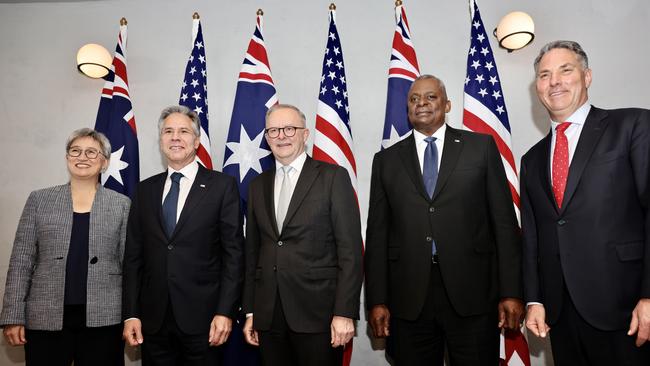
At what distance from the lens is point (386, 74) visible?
3.65m

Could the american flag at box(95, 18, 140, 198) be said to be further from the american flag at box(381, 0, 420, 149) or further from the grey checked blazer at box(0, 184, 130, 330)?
the american flag at box(381, 0, 420, 149)

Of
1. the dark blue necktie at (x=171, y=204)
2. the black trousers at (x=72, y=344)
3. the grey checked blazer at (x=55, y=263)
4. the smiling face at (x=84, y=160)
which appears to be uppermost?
the smiling face at (x=84, y=160)

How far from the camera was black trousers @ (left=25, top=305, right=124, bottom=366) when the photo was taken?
2145 millimetres

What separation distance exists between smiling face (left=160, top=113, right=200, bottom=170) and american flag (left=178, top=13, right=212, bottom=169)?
0.91 metres

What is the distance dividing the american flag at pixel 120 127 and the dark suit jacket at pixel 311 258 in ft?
5.46

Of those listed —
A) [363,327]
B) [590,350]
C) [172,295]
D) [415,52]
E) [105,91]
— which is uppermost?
[415,52]

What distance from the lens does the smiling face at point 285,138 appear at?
2203mm

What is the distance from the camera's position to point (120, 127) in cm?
336

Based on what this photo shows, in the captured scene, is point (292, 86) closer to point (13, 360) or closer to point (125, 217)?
point (125, 217)

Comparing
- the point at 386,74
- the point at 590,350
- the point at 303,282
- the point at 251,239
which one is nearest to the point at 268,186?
the point at 251,239

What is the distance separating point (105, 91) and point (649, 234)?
3846 millimetres

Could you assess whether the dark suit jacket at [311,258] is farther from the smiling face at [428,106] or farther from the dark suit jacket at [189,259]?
the smiling face at [428,106]

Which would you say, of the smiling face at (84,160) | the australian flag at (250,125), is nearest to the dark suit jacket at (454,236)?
the australian flag at (250,125)

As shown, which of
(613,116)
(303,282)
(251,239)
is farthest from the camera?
(251,239)
